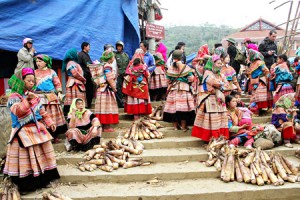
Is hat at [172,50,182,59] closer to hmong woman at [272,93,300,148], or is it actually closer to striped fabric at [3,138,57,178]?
hmong woman at [272,93,300,148]

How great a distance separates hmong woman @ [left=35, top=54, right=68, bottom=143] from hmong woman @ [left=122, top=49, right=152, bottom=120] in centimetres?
165

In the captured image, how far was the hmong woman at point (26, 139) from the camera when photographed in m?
4.44

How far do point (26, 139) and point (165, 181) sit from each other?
238 centimetres

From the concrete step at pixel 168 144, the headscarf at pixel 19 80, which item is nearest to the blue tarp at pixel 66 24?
the concrete step at pixel 168 144

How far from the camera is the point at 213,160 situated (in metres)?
5.42

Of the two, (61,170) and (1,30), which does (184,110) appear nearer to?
(61,170)

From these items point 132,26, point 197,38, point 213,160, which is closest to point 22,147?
point 213,160

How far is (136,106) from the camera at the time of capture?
7.05 metres

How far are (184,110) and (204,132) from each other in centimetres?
73

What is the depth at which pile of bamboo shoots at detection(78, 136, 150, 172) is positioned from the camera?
531cm

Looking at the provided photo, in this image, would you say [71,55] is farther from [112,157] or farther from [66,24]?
[112,157]

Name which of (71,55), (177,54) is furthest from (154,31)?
(71,55)

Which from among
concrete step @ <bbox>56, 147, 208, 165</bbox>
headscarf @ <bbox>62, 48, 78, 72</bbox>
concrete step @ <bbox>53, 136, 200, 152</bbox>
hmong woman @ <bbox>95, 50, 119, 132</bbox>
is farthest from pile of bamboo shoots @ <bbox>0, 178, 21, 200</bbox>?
headscarf @ <bbox>62, 48, 78, 72</bbox>

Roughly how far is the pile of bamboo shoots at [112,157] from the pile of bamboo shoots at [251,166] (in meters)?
1.38
